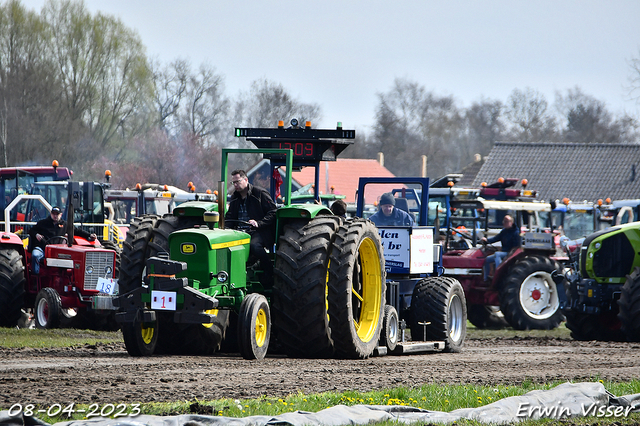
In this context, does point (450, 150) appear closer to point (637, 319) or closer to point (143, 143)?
point (143, 143)

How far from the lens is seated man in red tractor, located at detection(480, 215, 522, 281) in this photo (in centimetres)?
1722

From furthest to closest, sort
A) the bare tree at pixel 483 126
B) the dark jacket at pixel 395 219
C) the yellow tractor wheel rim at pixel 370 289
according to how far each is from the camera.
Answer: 1. the bare tree at pixel 483 126
2. the dark jacket at pixel 395 219
3. the yellow tractor wheel rim at pixel 370 289

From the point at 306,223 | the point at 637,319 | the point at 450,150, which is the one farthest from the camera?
the point at 450,150

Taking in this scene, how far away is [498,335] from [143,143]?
32801 millimetres

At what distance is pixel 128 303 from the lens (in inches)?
346

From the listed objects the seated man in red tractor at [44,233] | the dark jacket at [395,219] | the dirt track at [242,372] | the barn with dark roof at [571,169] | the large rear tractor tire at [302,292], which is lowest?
the dirt track at [242,372]

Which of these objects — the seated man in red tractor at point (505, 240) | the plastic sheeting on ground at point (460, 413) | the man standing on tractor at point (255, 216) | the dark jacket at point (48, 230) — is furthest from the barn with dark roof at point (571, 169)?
the plastic sheeting on ground at point (460, 413)

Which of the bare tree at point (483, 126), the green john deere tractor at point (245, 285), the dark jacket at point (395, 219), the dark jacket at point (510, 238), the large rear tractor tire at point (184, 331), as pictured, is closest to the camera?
the green john deere tractor at point (245, 285)

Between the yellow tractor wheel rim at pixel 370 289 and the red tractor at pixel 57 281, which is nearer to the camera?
the yellow tractor wheel rim at pixel 370 289

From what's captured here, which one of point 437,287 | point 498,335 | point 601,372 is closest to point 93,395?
point 601,372

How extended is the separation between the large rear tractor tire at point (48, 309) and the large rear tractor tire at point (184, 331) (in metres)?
4.68

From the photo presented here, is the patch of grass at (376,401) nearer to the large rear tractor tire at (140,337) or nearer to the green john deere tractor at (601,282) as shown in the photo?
the large rear tractor tire at (140,337)

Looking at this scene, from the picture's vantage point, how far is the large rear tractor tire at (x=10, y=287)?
47.3 feet

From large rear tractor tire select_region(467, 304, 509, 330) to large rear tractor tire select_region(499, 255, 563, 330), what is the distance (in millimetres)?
1089
